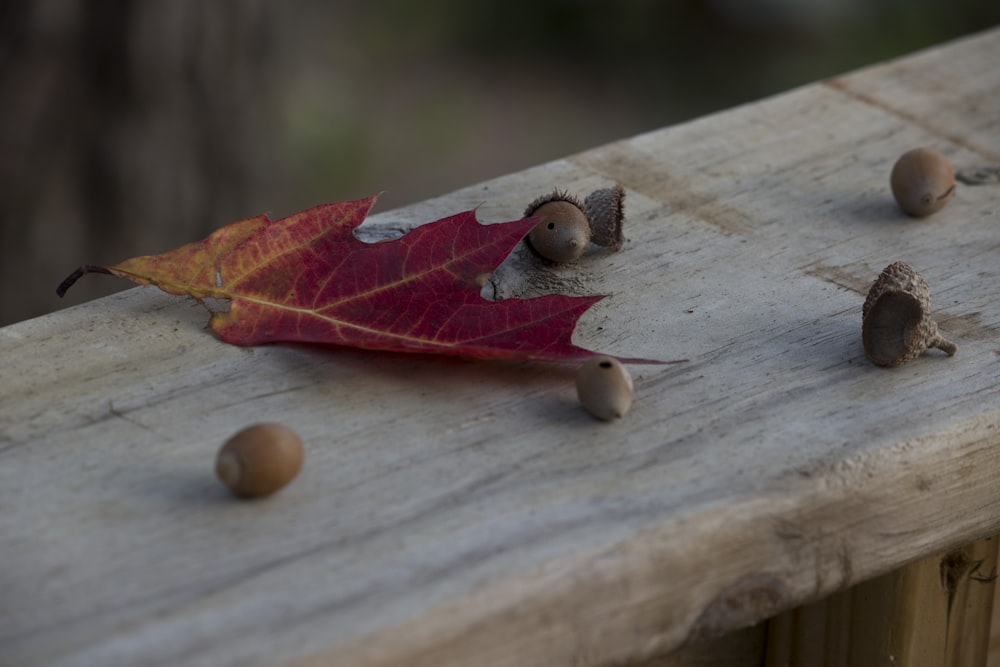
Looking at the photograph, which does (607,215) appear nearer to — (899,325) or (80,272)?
(899,325)

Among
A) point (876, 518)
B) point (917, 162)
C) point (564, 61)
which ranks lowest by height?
point (564, 61)

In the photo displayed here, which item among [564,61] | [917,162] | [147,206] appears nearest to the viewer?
[917,162]

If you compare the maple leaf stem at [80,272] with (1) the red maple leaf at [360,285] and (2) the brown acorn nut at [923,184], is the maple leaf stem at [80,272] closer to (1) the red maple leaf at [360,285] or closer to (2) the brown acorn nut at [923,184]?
(1) the red maple leaf at [360,285]

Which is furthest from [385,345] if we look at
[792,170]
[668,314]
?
[792,170]

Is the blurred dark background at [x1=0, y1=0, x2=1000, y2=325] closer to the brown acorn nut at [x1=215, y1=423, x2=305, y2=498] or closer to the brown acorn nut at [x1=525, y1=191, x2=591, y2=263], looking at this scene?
the brown acorn nut at [x1=525, y1=191, x2=591, y2=263]

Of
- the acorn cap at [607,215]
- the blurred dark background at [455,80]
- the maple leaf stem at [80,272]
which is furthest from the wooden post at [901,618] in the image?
the blurred dark background at [455,80]

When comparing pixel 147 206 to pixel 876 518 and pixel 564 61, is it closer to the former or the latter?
pixel 876 518

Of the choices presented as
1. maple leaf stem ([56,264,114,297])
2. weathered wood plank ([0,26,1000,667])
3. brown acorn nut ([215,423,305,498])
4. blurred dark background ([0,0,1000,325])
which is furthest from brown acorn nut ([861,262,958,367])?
blurred dark background ([0,0,1000,325])
